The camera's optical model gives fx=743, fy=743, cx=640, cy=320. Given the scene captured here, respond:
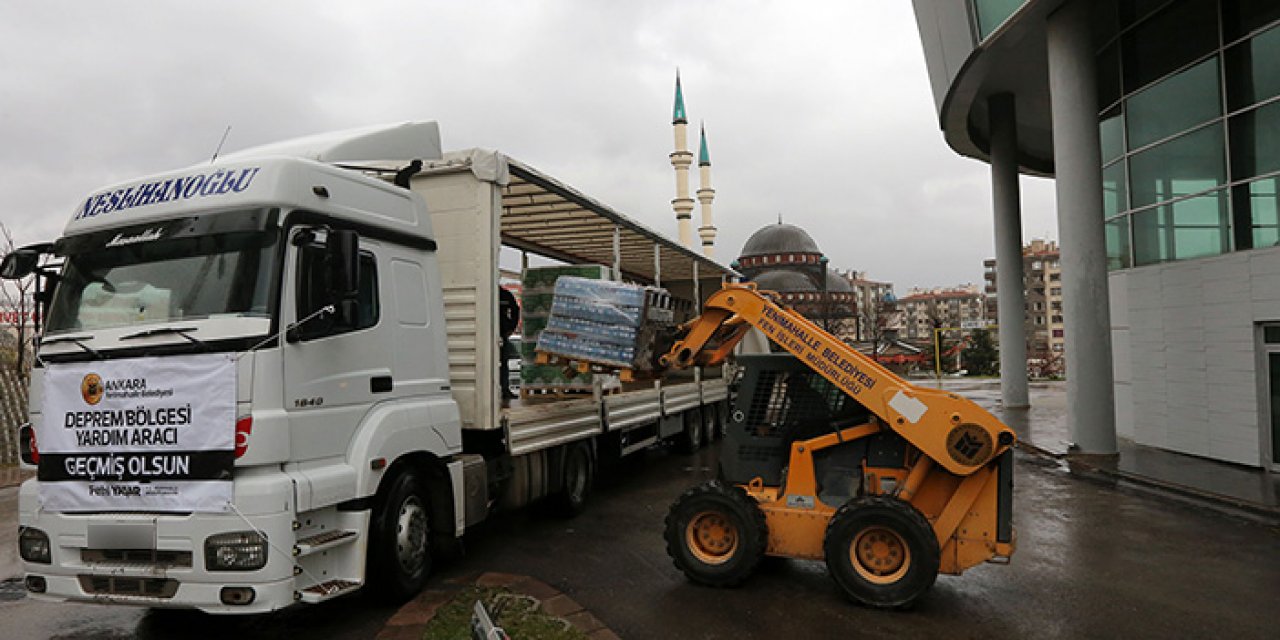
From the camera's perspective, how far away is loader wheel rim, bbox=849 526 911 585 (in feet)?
16.4

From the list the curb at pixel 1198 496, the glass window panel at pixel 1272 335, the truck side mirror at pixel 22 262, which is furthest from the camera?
the glass window panel at pixel 1272 335

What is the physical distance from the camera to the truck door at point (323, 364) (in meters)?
4.33

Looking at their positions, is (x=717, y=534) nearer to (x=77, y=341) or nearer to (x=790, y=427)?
(x=790, y=427)

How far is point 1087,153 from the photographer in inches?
466

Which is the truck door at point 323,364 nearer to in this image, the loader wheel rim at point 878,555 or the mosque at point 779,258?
the loader wheel rim at point 878,555

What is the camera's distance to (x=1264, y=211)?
10.6 metres

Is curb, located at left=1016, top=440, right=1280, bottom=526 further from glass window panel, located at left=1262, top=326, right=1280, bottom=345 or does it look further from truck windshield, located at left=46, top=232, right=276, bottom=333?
truck windshield, located at left=46, top=232, right=276, bottom=333

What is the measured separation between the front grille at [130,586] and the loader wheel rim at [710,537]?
10.8 ft

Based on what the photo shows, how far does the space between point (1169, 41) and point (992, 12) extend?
2.78 m

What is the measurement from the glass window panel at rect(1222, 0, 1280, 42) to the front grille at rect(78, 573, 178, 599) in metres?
14.3

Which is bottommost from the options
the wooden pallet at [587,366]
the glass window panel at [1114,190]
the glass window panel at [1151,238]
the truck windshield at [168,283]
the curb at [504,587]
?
the curb at [504,587]

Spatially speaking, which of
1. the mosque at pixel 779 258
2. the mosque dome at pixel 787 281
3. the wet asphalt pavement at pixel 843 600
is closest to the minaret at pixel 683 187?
the mosque at pixel 779 258

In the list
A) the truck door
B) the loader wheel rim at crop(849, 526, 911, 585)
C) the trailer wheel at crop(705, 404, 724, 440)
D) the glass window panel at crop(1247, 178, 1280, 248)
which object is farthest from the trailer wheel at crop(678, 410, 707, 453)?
the glass window panel at crop(1247, 178, 1280, 248)

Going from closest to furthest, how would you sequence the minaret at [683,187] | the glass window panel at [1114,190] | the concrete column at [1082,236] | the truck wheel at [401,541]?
the truck wheel at [401,541] → the concrete column at [1082,236] → the glass window panel at [1114,190] → the minaret at [683,187]
